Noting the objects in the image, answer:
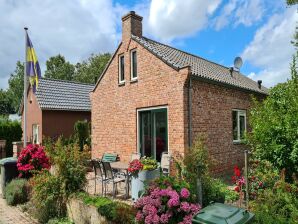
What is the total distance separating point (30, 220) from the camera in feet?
24.7

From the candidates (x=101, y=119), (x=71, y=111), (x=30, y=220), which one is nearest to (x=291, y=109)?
(x=30, y=220)

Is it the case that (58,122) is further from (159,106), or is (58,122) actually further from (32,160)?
(159,106)

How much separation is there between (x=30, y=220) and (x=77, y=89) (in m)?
17.4

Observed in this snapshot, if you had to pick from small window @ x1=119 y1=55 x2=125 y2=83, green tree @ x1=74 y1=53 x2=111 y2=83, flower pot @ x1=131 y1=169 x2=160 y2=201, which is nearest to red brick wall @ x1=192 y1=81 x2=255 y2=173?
flower pot @ x1=131 y1=169 x2=160 y2=201

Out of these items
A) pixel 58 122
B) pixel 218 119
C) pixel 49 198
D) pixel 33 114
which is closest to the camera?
pixel 49 198

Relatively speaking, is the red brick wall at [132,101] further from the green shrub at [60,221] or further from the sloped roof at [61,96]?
the sloped roof at [61,96]

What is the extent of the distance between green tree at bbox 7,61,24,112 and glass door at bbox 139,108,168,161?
54228 mm


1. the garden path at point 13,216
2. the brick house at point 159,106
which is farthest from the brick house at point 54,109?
the garden path at point 13,216

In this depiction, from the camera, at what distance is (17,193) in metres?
9.02

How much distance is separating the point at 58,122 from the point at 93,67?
97.5 ft

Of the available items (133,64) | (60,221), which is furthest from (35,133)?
(60,221)

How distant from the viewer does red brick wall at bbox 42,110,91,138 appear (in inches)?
786

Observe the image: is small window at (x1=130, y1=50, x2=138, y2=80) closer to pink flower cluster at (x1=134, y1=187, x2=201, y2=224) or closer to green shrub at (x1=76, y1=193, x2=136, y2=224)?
green shrub at (x1=76, y1=193, x2=136, y2=224)

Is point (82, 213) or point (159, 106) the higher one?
point (159, 106)
